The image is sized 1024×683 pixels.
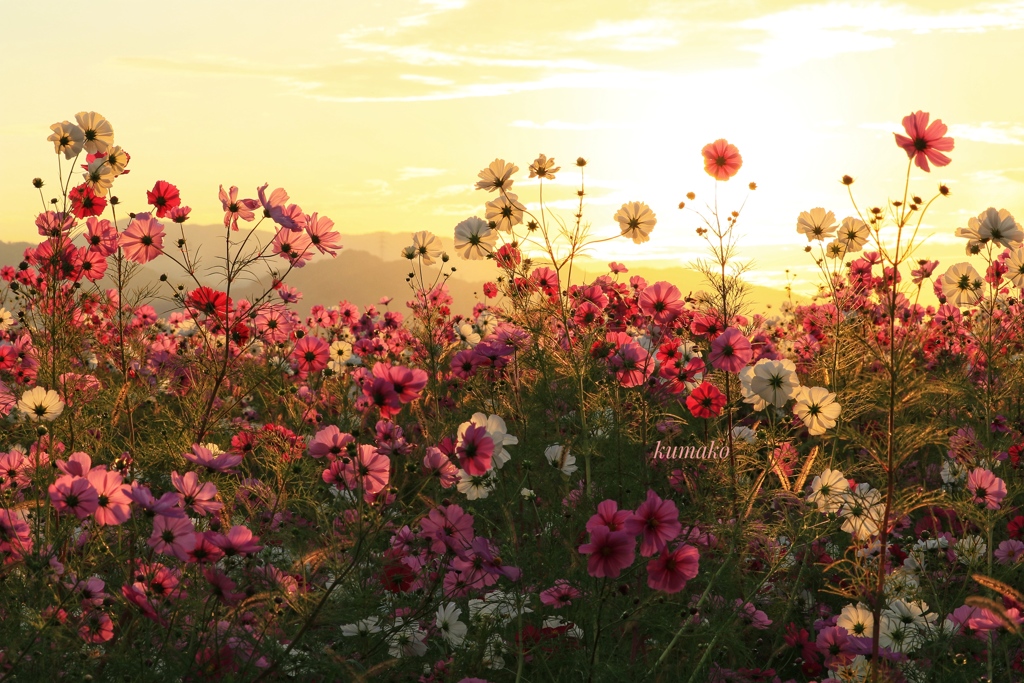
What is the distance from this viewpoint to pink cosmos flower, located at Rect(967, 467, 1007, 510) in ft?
9.27

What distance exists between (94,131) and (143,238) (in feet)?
1.50

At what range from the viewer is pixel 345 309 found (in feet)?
24.6

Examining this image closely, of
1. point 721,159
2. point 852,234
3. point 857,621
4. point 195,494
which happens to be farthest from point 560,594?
point 852,234

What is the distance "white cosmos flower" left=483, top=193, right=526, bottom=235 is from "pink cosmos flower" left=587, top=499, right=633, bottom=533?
1.99m

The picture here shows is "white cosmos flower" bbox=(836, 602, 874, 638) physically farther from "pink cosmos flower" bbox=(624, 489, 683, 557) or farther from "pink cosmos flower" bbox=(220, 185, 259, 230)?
"pink cosmos flower" bbox=(220, 185, 259, 230)

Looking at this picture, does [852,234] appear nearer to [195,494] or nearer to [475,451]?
[475,451]

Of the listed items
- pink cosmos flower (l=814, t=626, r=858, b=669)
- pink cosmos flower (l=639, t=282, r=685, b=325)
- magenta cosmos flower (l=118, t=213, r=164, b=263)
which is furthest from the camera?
pink cosmos flower (l=639, t=282, r=685, b=325)

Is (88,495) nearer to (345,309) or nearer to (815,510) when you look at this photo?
(815,510)

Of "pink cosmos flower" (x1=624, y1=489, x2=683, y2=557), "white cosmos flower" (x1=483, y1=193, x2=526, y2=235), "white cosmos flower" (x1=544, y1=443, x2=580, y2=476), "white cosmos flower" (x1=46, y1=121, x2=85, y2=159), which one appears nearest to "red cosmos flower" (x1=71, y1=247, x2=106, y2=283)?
"white cosmos flower" (x1=46, y1=121, x2=85, y2=159)

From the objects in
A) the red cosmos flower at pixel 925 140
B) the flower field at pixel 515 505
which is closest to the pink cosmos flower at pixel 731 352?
the flower field at pixel 515 505

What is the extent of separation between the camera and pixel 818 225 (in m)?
4.20

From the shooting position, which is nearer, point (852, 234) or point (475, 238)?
point (475, 238)

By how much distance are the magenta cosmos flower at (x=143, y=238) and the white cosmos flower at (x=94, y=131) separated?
0.31m

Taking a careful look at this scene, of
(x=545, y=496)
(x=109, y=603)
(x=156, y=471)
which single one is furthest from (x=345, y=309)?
(x=109, y=603)
